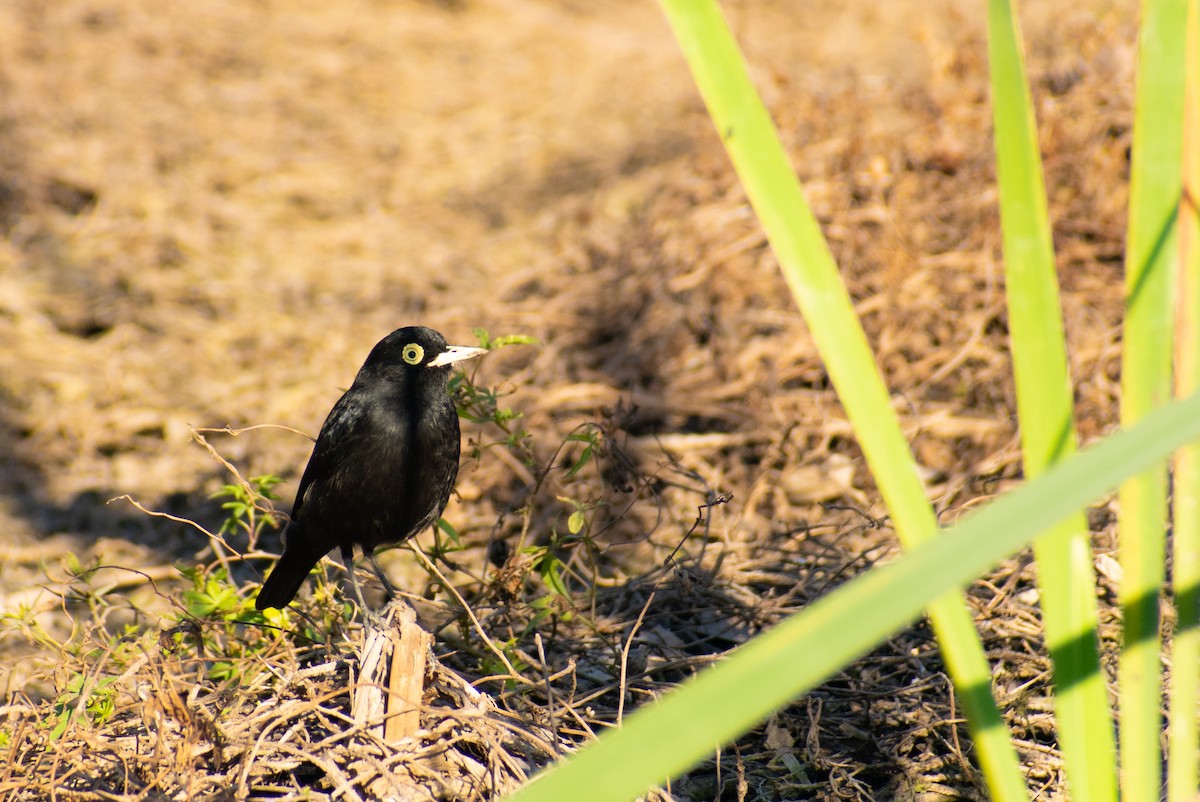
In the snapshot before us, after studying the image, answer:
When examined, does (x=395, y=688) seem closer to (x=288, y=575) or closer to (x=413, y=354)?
(x=288, y=575)

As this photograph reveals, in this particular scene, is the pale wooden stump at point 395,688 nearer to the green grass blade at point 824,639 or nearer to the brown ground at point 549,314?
the brown ground at point 549,314

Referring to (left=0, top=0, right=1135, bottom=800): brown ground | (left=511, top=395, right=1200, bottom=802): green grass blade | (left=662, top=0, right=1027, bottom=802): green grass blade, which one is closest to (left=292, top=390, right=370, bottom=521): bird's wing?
(left=0, top=0, right=1135, bottom=800): brown ground

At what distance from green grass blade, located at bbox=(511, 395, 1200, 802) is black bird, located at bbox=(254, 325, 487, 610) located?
2306 millimetres

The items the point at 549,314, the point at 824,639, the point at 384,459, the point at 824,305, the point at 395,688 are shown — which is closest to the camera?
the point at 824,639

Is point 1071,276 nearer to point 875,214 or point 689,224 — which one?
point 875,214

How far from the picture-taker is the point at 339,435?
3.45 meters

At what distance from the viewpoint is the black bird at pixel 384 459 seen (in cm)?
334

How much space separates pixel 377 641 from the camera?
2621 millimetres

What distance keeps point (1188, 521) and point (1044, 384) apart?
341 millimetres

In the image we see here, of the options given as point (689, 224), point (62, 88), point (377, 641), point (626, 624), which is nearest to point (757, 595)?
point (626, 624)

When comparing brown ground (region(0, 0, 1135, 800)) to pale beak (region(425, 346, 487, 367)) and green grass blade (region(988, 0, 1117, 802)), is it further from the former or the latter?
green grass blade (region(988, 0, 1117, 802))

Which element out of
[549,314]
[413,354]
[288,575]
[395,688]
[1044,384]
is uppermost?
[1044,384]

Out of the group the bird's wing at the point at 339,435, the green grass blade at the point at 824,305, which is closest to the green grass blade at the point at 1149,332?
the green grass blade at the point at 824,305

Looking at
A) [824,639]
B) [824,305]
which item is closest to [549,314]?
[824,305]
